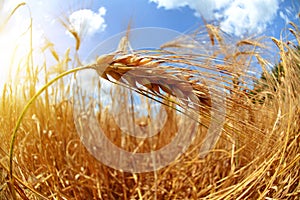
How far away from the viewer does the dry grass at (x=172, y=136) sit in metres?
0.43

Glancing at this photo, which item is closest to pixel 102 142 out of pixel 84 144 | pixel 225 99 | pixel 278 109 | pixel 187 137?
pixel 84 144

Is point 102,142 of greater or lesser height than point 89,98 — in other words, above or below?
below

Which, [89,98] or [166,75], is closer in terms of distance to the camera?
[166,75]

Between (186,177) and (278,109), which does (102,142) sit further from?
(278,109)

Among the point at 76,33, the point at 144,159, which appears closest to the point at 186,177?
the point at 144,159

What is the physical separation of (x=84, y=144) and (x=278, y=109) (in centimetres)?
59

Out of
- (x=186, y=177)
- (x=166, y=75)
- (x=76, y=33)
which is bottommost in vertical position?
(x=186, y=177)

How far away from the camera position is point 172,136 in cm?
130

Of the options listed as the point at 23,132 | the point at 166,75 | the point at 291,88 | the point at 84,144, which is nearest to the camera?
the point at 166,75

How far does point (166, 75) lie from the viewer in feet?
1.35

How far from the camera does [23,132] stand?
88cm

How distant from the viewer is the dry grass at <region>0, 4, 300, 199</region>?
0.43 meters

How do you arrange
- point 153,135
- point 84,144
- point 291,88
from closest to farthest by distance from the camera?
point 291,88 < point 84,144 < point 153,135

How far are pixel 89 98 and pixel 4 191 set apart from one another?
0.69m
